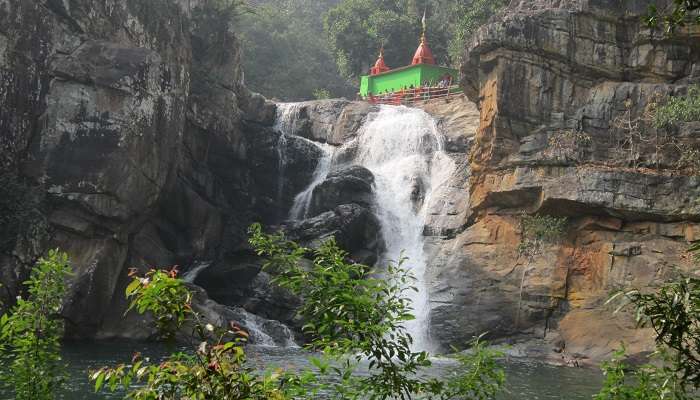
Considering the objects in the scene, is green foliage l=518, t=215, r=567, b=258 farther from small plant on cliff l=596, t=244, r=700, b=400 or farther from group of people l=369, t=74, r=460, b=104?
small plant on cliff l=596, t=244, r=700, b=400

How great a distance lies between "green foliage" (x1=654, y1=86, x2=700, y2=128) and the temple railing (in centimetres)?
1382

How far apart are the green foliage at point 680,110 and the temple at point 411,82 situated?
47.0 ft

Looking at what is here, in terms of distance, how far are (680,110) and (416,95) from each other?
677 inches

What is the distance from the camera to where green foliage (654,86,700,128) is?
21016 mm

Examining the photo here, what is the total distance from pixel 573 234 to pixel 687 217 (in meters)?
3.21

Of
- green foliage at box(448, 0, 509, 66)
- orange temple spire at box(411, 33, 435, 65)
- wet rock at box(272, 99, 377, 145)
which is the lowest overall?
wet rock at box(272, 99, 377, 145)

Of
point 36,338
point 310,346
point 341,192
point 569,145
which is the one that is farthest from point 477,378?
point 341,192

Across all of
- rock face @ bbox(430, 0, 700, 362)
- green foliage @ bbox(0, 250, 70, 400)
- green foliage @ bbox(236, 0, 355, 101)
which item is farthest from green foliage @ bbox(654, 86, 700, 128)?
green foliage @ bbox(236, 0, 355, 101)

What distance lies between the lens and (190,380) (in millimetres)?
3404

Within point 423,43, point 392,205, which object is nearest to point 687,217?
point 392,205

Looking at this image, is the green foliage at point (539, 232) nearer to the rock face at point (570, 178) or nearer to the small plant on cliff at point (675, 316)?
the rock face at point (570, 178)

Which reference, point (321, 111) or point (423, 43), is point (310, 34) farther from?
point (321, 111)

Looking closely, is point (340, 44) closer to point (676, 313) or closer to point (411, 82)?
point (411, 82)

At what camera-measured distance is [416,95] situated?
36.8 meters
